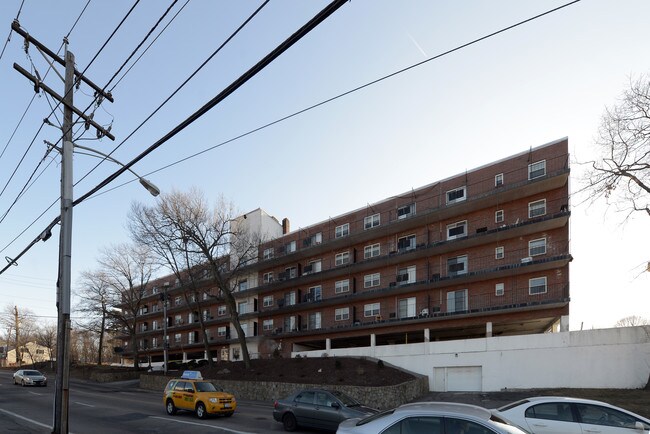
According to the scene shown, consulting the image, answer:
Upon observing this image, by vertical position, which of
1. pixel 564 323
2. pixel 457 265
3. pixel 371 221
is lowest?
pixel 564 323

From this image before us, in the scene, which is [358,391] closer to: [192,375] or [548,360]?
[192,375]

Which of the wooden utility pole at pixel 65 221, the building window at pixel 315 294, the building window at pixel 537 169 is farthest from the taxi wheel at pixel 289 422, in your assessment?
the building window at pixel 315 294

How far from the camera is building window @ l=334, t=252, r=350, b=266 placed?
1780 inches

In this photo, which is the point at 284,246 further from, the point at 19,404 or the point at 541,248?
the point at 19,404

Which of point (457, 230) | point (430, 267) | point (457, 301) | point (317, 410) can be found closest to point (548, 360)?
point (457, 301)

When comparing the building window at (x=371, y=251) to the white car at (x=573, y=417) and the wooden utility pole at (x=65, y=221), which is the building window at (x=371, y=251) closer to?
the wooden utility pole at (x=65, y=221)

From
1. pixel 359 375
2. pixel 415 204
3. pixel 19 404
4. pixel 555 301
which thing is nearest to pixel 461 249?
pixel 415 204

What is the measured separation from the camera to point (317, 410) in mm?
15102

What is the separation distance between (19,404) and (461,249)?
29914mm

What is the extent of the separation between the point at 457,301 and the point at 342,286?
13.0m

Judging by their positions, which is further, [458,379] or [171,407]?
[458,379]

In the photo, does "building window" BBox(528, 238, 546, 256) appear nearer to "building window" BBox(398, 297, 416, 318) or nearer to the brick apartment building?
the brick apartment building

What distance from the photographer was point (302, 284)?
49281 mm

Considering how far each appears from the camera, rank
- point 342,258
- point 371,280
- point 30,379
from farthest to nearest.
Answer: point 342,258
point 371,280
point 30,379
